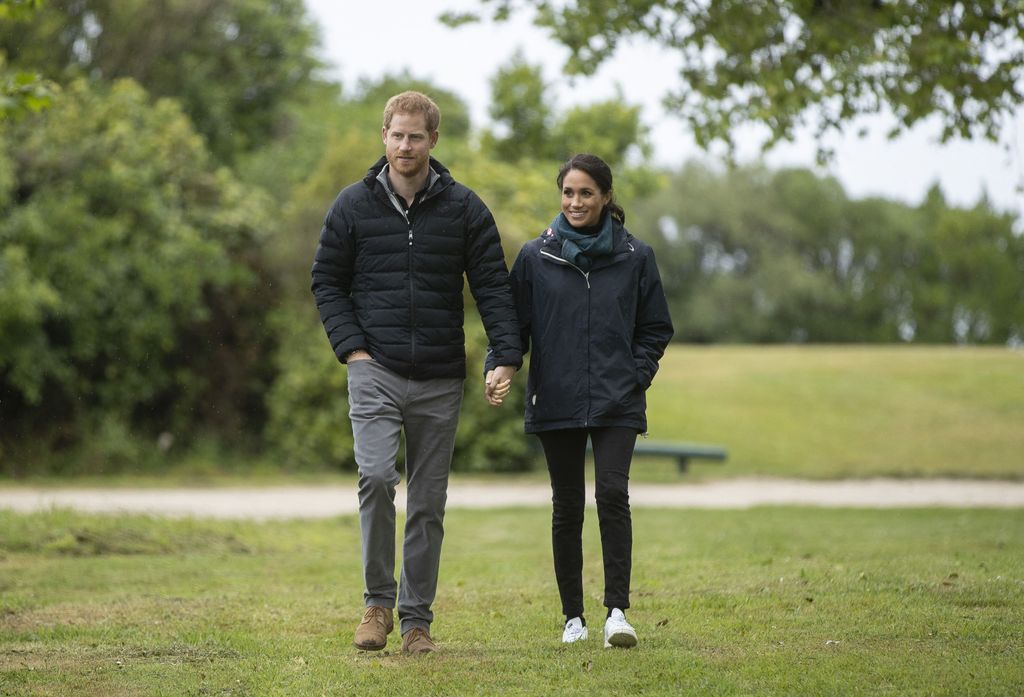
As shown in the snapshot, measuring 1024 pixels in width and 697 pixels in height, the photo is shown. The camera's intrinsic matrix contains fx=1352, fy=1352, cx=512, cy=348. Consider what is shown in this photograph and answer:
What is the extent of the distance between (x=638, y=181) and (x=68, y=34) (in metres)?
12.7

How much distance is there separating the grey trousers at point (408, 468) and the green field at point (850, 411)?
16.3 meters

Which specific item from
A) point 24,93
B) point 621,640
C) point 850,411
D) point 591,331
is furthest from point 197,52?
point 621,640

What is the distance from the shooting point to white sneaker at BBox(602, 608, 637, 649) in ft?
19.9

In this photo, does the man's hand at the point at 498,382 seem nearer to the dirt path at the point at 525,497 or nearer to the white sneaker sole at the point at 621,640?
the white sneaker sole at the point at 621,640

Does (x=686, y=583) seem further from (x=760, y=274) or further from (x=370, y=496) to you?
(x=760, y=274)

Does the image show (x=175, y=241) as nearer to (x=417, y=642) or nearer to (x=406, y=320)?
(x=406, y=320)

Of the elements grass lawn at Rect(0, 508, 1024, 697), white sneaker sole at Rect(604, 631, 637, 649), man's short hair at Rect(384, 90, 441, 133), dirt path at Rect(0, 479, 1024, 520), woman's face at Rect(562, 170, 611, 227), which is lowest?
dirt path at Rect(0, 479, 1024, 520)

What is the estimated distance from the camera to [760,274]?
217ft

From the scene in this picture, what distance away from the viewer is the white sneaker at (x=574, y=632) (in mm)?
6332

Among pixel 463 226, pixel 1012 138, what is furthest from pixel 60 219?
pixel 463 226

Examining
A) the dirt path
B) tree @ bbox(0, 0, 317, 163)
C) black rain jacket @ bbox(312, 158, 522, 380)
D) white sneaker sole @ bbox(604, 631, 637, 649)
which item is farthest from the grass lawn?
tree @ bbox(0, 0, 317, 163)

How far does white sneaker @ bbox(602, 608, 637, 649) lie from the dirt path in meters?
8.99

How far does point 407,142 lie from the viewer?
6.08 m

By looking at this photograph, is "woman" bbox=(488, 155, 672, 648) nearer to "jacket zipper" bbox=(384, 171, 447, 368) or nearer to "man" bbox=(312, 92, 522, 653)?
"man" bbox=(312, 92, 522, 653)
